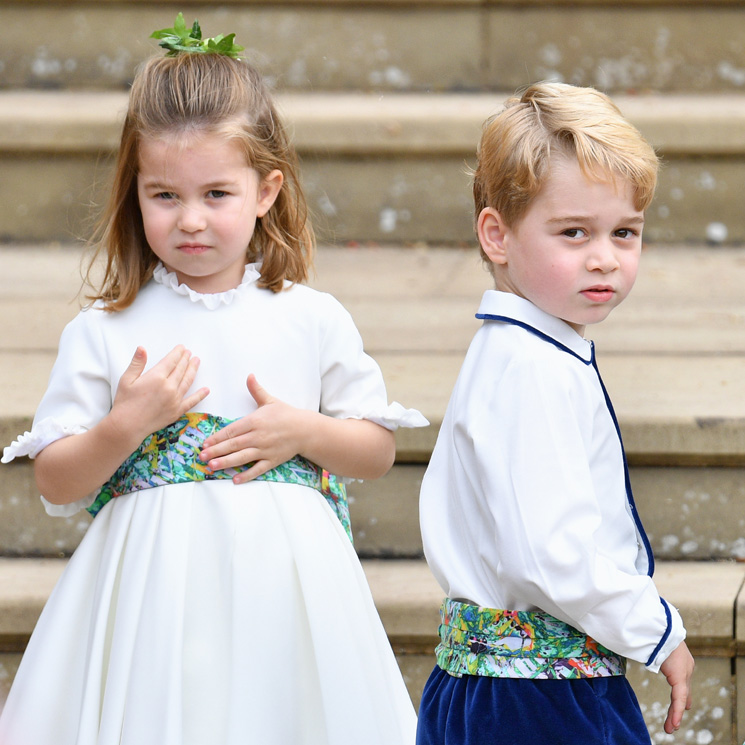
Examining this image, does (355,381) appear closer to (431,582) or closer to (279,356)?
(279,356)

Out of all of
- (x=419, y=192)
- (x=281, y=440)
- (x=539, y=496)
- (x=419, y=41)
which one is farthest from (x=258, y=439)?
(x=419, y=41)

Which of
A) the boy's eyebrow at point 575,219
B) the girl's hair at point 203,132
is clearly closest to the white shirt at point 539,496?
the boy's eyebrow at point 575,219

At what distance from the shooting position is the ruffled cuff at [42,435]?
5.48 ft

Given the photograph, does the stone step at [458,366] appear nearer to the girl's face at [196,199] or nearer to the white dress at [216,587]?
the white dress at [216,587]

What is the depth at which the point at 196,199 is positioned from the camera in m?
1.64

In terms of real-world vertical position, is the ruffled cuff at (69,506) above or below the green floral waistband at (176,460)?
below

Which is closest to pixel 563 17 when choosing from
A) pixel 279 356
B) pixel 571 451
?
A: pixel 279 356

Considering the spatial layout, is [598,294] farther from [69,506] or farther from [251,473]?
[69,506]

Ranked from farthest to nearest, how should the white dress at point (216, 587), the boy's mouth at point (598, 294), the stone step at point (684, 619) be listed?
the stone step at point (684, 619) → the white dress at point (216, 587) → the boy's mouth at point (598, 294)

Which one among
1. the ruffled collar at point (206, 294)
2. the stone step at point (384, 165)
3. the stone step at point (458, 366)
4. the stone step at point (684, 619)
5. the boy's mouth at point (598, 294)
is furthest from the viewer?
the stone step at point (384, 165)

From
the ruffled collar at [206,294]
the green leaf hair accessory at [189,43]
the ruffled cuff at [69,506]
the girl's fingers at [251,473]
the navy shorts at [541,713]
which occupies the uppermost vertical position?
the green leaf hair accessory at [189,43]

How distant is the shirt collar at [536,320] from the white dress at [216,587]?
1.29 feet

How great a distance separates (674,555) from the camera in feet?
7.14

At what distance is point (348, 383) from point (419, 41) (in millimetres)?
1794
